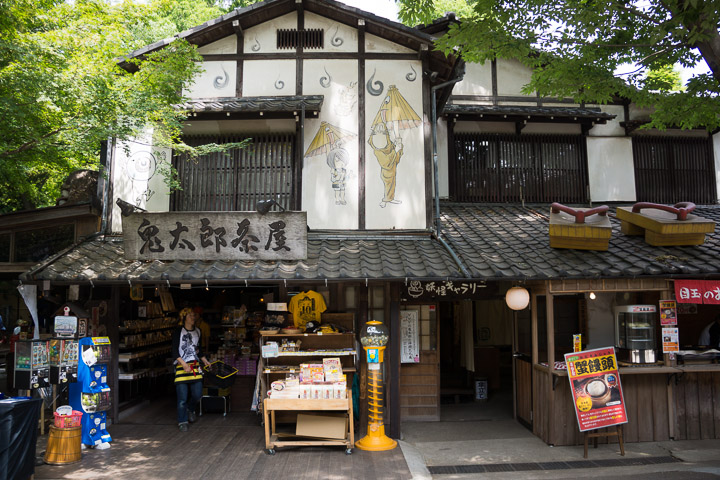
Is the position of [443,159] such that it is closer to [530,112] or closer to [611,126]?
[530,112]

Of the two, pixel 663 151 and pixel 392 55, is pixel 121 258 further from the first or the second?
pixel 663 151

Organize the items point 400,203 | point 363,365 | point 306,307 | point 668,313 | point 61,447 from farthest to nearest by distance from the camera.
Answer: point 400,203 → point 306,307 → point 363,365 → point 668,313 → point 61,447

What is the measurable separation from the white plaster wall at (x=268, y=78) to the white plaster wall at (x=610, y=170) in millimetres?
8072

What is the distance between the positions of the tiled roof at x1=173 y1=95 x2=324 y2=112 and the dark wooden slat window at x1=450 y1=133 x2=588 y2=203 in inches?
177

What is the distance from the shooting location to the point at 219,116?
1026 cm

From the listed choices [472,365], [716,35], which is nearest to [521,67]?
[716,35]

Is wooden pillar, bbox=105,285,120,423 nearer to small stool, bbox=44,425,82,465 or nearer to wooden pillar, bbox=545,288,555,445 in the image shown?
small stool, bbox=44,425,82,465

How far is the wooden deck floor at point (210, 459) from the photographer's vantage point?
7.29 meters

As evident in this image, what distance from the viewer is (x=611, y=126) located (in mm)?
13164

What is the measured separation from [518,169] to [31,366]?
37.3ft

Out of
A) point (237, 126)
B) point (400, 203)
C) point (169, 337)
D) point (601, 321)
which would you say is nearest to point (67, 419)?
point (169, 337)

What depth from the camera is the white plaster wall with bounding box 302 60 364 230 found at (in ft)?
33.3

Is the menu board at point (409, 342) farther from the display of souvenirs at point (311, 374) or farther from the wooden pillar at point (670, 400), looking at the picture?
the wooden pillar at point (670, 400)

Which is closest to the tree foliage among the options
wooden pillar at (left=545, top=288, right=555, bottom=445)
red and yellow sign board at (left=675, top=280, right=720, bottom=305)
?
wooden pillar at (left=545, top=288, right=555, bottom=445)
